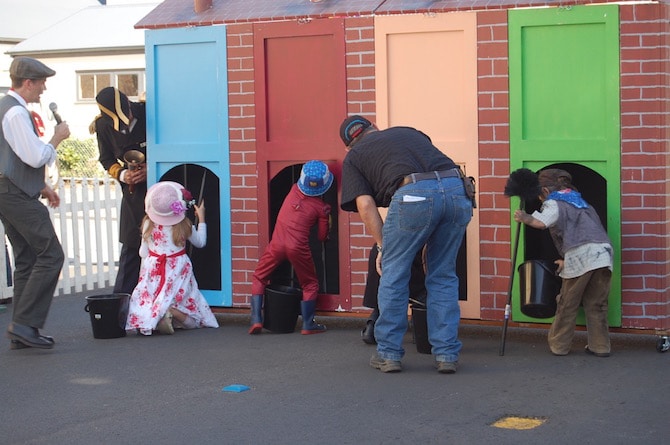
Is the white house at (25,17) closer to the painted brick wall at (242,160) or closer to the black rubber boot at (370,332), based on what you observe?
the painted brick wall at (242,160)

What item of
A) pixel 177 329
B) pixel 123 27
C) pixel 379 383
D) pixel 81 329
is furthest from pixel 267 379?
pixel 123 27

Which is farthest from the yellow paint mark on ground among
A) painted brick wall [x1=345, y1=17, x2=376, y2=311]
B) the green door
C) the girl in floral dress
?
the girl in floral dress

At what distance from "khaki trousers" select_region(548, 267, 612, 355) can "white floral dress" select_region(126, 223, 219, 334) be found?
8.81 ft

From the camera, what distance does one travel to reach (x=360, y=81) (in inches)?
309

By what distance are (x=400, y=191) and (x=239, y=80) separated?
7.72ft

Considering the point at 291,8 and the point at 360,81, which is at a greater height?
the point at 291,8

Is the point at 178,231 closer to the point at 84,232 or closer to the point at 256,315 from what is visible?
the point at 256,315

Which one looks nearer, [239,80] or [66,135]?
[66,135]

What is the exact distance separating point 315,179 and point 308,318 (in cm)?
102

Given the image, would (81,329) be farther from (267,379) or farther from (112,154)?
(267,379)

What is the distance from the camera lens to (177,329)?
27.1 feet

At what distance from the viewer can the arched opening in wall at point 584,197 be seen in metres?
7.82

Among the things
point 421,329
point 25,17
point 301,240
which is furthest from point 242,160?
point 25,17

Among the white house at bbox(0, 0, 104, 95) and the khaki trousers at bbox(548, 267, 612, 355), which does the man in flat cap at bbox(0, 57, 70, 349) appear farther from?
the white house at bbox(0, 0, 104, 95)
